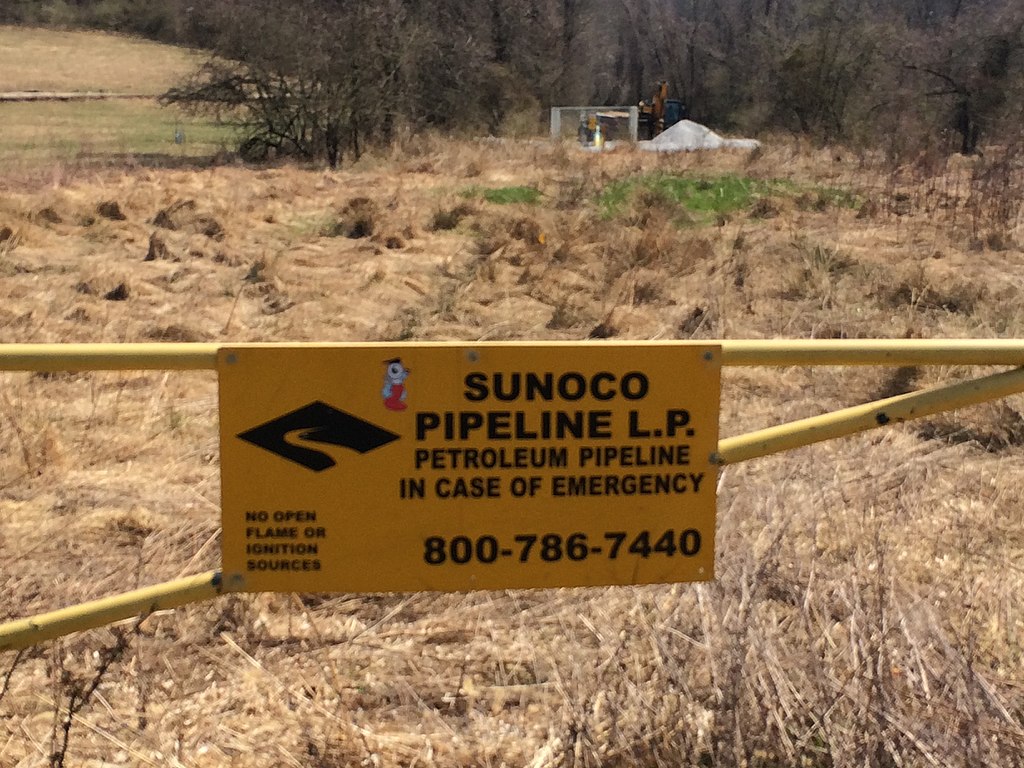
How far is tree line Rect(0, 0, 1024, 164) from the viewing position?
1969cm

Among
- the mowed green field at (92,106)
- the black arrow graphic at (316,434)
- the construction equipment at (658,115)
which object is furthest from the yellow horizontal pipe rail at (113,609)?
the construction equipment at (658,115)

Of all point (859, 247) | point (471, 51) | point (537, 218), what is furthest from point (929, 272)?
point (471, 51)

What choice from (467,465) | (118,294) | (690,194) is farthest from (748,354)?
(690,194)

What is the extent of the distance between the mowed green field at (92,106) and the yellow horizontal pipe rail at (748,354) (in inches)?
630

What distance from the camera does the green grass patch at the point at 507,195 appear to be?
12.7 metres

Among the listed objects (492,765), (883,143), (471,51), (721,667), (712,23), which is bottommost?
(492,765)

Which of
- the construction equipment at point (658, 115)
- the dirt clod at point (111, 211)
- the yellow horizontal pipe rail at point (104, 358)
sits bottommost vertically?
the yellow horizontal pipe rail at point (104, 358)

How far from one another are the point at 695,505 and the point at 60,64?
155 ft

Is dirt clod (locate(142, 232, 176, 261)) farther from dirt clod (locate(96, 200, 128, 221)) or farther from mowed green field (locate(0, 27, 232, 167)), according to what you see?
mowed green field (locate(0, 27, 232, 167))

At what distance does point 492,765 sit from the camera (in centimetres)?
248

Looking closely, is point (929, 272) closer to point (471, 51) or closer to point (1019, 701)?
point (1019, 701)

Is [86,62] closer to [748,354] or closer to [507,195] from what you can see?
[507,195]

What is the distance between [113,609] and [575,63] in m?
42.4

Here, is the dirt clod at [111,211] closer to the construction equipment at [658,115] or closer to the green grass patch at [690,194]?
the green grass patch at [690,194]
